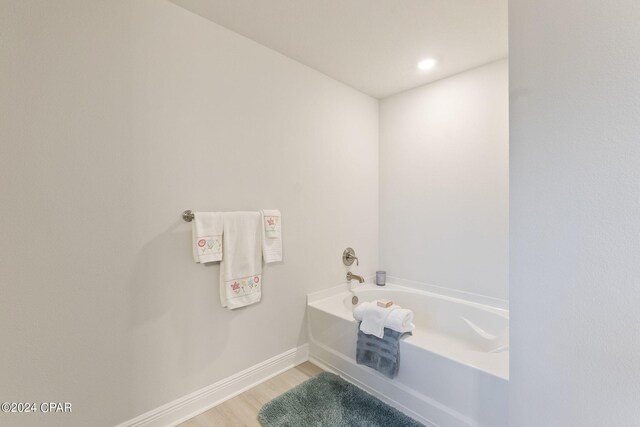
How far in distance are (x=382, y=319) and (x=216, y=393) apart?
1170 millimetres

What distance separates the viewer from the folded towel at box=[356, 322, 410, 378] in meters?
1.68

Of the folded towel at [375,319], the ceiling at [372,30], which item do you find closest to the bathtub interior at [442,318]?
the folded towel at [375,319]

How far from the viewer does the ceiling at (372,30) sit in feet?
5.24

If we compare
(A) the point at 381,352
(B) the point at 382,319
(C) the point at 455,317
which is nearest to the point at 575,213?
(B) the point at 382,319

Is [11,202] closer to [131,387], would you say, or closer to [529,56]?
[131,387]

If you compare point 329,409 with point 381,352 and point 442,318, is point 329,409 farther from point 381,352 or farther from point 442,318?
point 442,318

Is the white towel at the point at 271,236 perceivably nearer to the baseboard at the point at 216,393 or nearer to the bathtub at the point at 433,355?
the bathtub at the point at 433,355

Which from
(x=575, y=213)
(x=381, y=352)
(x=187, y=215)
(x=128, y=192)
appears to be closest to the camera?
(x=575, y=213)

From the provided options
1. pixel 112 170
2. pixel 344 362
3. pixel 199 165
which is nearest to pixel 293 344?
pixel 344 362

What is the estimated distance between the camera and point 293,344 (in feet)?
7.22

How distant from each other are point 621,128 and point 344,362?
1951 millimetres

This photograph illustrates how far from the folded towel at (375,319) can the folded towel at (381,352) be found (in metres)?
0.03

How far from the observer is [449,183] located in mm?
2443

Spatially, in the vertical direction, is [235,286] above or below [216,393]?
above
